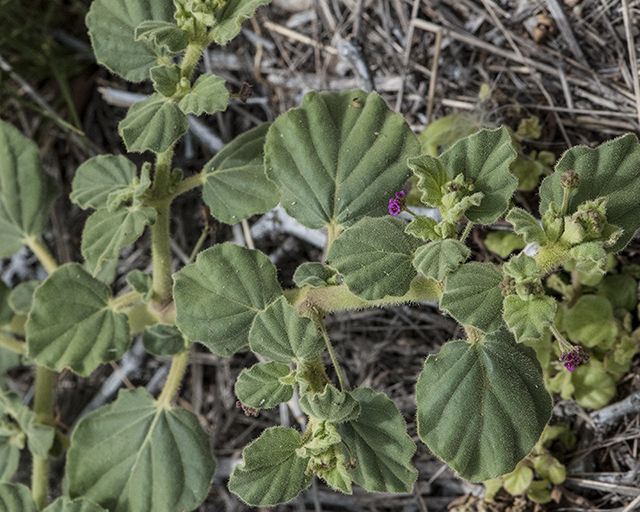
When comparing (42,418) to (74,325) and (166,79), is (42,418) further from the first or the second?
(166,79)

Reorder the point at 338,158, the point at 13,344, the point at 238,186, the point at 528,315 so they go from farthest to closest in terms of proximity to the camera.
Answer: the point at 13,344, the point at 238,186, the point at 338,158, the point at 528,315

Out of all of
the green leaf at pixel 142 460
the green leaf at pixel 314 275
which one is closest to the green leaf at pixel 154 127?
the green leaf at pixel 314 275

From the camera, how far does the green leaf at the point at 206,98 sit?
1.55m

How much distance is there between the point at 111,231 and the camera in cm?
186

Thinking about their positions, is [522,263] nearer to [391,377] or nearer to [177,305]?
[177,305]

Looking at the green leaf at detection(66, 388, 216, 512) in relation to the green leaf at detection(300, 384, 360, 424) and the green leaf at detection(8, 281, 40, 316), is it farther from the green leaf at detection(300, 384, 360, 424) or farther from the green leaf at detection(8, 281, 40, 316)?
the green leaf at detection(300, 384, 360, 424)

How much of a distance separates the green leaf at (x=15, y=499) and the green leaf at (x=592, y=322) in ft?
6.57

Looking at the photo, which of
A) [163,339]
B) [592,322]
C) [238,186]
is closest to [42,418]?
[163,339]

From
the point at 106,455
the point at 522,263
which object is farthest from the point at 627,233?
the point at 106,455

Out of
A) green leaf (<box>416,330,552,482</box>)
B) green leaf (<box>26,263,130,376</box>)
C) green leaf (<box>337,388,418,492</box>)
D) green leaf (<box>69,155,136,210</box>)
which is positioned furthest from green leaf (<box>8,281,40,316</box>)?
green leaf (<box>416,330,552,482</box>)

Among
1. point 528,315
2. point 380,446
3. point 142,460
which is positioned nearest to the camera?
point 528,315

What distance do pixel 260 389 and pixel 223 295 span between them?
1.01ft

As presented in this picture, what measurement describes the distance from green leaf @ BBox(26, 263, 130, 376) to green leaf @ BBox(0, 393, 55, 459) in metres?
0.39

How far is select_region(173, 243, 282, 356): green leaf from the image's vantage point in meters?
1.71
